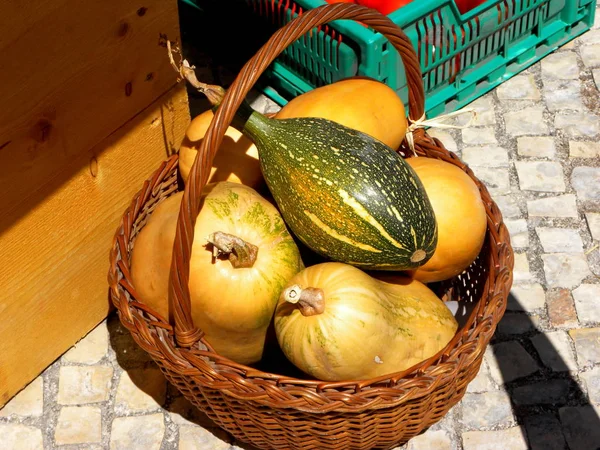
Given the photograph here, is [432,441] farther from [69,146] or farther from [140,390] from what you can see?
[69,146]

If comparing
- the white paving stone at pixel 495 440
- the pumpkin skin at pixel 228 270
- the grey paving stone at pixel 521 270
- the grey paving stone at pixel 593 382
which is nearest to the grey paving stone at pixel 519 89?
the grey paving stone at pixel 521 270

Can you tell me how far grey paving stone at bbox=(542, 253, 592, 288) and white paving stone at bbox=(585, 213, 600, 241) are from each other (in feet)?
0.41

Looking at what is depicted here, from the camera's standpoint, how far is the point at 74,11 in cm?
237

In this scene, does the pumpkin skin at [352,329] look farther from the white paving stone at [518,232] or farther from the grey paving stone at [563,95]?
the grey paving stone at [563,95]

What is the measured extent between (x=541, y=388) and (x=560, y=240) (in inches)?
28.1

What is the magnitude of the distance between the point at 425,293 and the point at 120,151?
3.81ft

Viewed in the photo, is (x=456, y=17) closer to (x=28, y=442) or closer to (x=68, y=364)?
(x=68, y=364)

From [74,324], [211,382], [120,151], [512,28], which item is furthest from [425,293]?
[512,28]

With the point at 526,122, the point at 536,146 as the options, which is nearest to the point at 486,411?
the point at 536,146

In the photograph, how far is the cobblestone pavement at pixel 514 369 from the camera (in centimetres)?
275

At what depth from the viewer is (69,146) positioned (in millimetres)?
2596

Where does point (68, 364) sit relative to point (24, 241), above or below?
below

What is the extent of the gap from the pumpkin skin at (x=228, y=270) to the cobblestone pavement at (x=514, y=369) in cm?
57

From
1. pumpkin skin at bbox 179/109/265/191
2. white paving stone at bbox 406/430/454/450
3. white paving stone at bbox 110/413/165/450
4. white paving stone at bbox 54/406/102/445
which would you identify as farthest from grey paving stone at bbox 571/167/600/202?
white paving stone at bbox 54/406/102/445
